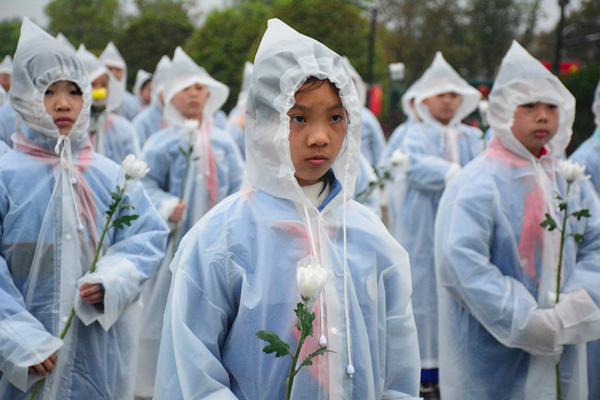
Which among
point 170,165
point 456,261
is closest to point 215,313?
point 456,261

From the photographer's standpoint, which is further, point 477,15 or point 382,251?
point 477,15

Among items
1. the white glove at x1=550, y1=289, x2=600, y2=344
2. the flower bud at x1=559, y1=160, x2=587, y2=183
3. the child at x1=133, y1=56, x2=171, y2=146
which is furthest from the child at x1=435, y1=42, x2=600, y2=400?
the child at x1=133, y1=56, x2=171, y2=146

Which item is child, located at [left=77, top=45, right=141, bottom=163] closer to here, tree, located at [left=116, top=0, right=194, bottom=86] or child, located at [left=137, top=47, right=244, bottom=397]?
child, located at [left=137, top=47, right=244, bottom=397]

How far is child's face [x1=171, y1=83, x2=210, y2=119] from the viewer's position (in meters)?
7.63

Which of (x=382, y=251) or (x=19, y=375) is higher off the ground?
(x=382, y=251)

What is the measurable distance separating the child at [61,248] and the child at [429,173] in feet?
10.9

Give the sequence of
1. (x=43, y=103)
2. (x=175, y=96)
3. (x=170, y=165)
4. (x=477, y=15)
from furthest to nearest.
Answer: (x=477, y=15), (x=175, y=96), (x=170, y=165), (x=43, y=103)

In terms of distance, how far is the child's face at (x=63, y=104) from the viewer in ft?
14.3

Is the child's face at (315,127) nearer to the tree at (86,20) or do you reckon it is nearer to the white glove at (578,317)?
the white glove at (578,317)

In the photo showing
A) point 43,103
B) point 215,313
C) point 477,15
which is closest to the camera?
point 215,313

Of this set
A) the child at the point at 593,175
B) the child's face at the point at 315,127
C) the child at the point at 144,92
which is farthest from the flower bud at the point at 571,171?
the child at the point at 144,92

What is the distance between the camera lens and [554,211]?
4520 millimetres

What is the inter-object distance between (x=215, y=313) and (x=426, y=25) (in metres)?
37.2

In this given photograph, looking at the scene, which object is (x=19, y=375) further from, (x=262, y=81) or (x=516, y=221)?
(x=516, y=221)
